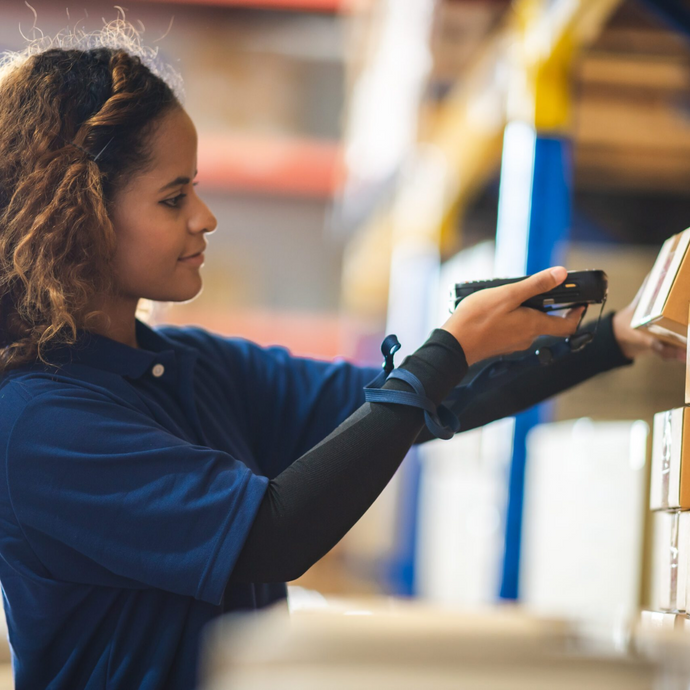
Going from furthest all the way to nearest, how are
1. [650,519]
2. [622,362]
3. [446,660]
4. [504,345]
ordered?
[650,519], [622,362], [504,345], [446,660]

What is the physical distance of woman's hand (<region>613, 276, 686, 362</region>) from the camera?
58.4 inches

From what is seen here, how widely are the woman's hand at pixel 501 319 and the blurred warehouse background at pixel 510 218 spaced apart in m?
0.91

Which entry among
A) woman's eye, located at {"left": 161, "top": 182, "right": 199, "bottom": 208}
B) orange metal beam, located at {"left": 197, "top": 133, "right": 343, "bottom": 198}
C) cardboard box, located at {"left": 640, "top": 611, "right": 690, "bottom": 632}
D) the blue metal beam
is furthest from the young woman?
orange metal beam, located at {"left": 197, "top": 133, "right": 343, "bottom": 198}

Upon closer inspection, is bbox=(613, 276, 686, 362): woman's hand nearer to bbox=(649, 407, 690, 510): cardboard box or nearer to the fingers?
bbox=(649, 407, 690, 510): cardboard box

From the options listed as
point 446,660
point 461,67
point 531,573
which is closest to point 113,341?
point 446,660

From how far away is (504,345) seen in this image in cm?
128

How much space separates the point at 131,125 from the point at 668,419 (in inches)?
37.5

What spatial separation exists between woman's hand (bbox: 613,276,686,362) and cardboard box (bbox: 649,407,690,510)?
13 cm

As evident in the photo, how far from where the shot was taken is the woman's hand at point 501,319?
1.22 metres

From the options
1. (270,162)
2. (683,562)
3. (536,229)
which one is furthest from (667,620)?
(270,162)

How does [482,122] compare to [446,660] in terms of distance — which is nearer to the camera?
[446,660]

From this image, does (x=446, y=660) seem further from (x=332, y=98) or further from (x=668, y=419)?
(x=332, y=98)

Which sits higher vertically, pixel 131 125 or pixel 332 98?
pixel 332 98

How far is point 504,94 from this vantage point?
12.1ft
